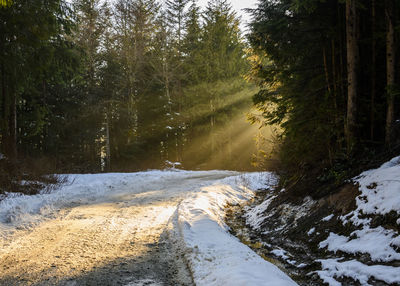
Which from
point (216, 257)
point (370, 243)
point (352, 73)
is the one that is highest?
point (352, 73)

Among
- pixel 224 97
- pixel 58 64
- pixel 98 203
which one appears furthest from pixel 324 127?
pixel 224 97

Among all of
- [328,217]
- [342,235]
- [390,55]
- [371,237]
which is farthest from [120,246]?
[390,55]

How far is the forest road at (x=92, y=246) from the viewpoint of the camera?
159 inches

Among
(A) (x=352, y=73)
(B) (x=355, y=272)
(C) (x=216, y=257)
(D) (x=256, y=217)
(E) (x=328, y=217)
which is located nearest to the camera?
(B) (x=355, y=272)

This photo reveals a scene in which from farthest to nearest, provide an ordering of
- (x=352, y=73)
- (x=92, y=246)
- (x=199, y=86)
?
1. (x=199, y=86)
2. (x=352, y=73)
3. (x=92, y=246)

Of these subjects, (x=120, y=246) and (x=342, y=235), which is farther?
(x=120, y=246)

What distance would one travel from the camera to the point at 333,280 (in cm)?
396

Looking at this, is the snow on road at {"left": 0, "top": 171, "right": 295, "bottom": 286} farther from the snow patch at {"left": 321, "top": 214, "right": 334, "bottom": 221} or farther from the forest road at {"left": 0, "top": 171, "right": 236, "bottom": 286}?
the snow patch at {"left": 321, "top": 214, "right": 334, "bottom": 221}

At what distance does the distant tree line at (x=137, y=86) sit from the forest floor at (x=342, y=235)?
56.0 ft

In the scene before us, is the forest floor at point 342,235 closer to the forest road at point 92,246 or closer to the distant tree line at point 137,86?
the forest road at point 92,246

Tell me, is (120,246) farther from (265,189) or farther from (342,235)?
Answer: (265,189)

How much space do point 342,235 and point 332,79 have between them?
467 cm

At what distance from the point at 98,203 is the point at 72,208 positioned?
112 centimetres

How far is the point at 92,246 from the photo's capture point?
520 cm
